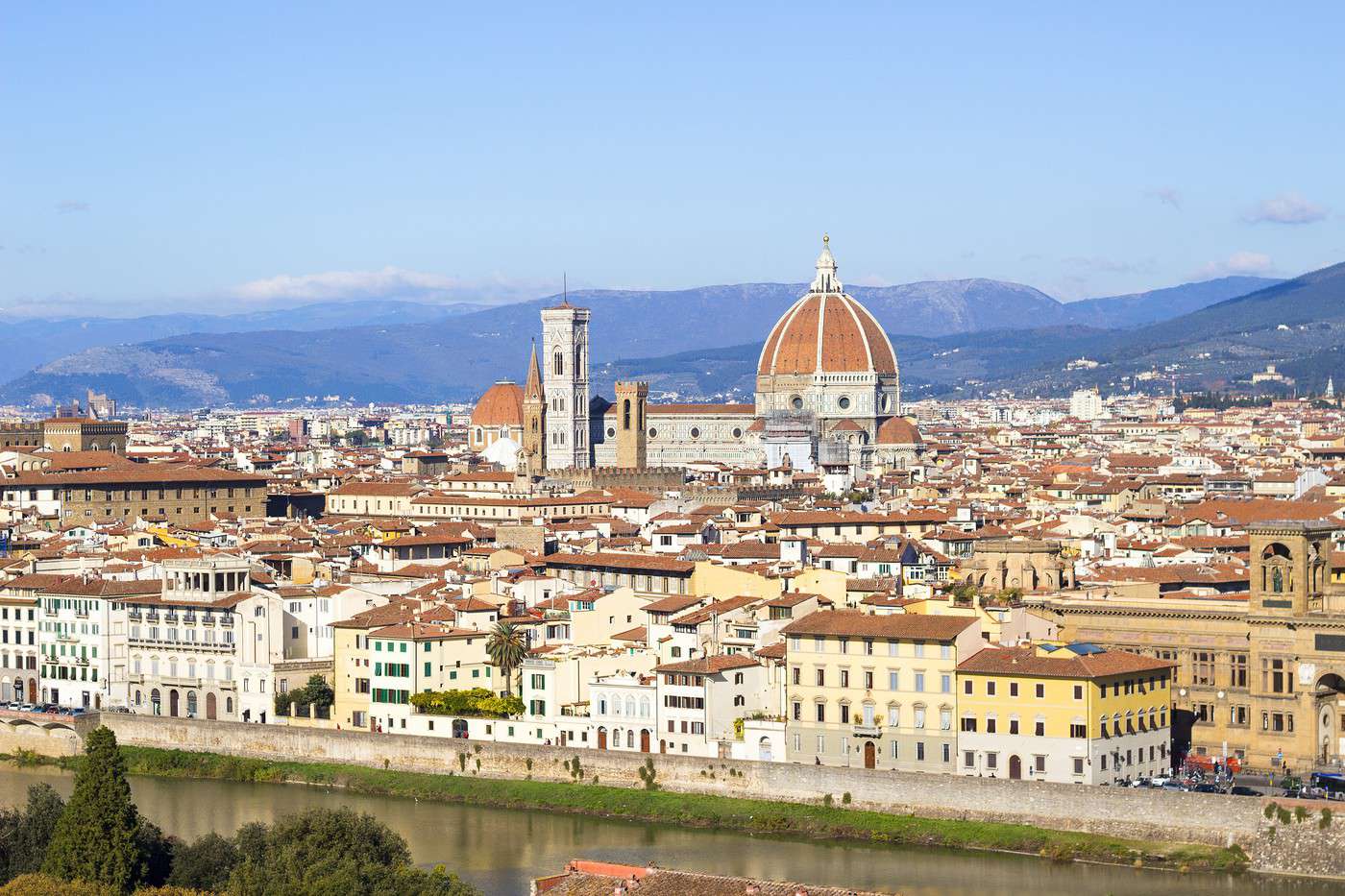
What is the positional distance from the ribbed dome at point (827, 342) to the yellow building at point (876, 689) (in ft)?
266

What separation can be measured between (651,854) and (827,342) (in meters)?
87.4

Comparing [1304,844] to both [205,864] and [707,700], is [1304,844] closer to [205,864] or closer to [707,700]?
[707,700]

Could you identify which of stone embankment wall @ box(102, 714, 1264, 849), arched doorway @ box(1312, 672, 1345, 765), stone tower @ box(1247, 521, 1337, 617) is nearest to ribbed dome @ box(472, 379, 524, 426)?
stone embankment wall @ box(102, 714, 1264, 849)

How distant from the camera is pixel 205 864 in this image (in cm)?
3156

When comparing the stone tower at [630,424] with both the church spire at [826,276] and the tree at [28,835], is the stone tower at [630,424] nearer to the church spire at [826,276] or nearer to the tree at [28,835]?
the church spire at [826,276]

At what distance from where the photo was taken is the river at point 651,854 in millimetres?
34000

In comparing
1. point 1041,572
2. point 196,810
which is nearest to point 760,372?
point 1041,572

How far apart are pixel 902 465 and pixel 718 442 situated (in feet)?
29.2

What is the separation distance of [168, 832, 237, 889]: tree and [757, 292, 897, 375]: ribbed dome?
90.2 meters

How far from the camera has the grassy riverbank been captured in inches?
1388

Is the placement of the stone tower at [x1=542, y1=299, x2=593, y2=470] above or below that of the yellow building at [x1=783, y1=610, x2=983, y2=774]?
above

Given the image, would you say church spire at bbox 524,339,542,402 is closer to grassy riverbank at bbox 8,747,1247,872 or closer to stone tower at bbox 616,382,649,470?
stone tower at bbox 616,382,649,470

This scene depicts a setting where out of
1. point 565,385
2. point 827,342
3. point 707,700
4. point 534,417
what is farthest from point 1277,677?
point 827,342

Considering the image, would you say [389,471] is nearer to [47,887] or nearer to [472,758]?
[472,758]
